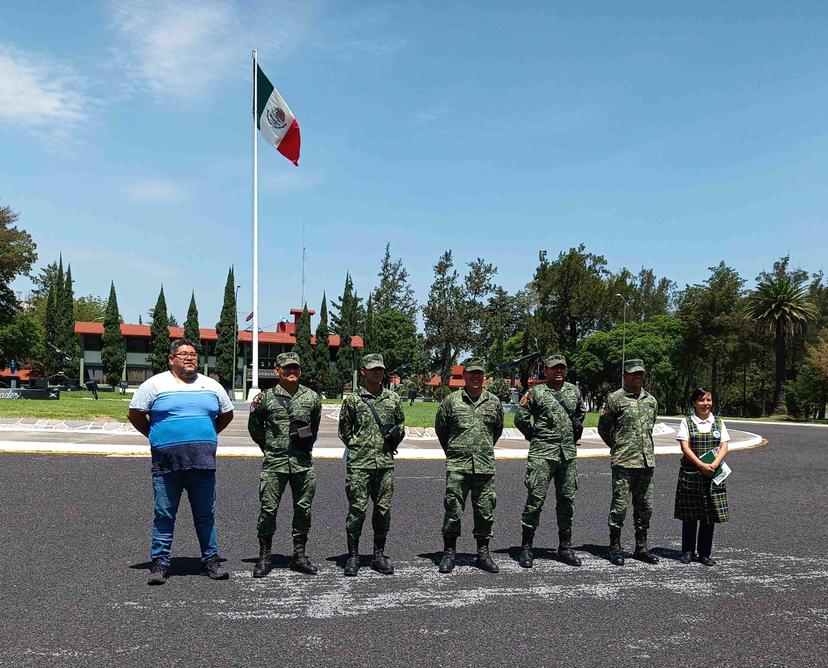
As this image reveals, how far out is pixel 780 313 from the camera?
54.3 metres

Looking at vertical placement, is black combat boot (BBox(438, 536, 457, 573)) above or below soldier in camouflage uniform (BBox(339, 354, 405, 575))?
below

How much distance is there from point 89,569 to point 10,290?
5307cm

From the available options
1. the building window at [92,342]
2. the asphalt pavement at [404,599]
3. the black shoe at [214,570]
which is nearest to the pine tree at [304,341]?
the building window at [92,342]

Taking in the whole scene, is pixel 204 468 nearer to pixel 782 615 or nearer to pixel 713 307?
pixel 782 615

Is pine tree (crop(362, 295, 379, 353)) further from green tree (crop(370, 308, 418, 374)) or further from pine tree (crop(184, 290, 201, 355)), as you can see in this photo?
pine tree (crop(184, 290, 201, 355))

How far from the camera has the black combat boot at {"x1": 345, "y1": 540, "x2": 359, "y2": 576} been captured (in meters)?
6.19

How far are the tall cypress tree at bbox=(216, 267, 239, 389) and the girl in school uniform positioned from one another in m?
64.3

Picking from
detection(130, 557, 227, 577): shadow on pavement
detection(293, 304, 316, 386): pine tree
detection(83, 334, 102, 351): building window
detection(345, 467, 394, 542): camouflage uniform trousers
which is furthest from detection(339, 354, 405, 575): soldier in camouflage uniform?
detection(83, 334, 102, 351): building window

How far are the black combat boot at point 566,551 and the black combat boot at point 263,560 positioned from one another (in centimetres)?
289

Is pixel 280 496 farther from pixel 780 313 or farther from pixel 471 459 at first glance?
pixel 780 313

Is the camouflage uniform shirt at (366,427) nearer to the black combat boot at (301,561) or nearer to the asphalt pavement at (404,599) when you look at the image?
the black combat boot at (301,561)

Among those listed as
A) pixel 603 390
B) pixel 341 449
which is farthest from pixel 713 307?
pixel 341 449

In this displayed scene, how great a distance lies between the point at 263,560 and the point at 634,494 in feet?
12.4

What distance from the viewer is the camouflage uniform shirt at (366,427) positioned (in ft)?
21.1
